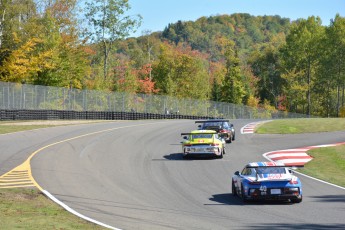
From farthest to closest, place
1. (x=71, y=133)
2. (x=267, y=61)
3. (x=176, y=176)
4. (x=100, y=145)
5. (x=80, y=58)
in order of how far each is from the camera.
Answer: (x=267, y=61)
(x=80, y=58)
(x=71, y=133)
(x=100, y=145)
(x=176, y=176)

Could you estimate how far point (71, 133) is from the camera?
43000 mm

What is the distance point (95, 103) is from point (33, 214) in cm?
4912

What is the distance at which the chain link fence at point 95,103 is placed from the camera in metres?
55.0

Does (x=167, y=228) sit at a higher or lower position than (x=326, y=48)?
lower

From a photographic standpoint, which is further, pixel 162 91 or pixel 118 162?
pixel 162 91

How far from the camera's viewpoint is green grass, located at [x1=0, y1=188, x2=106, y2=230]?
13672mm

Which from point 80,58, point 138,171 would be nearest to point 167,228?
point 138,171

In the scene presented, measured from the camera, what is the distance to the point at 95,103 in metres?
64.1

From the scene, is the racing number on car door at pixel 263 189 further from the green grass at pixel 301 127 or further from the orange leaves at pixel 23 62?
the orange leaves at pixel 23 62

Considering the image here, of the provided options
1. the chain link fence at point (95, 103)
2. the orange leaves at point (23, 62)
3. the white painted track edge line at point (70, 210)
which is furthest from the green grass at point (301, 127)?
the orange leaves at point (23, 62)

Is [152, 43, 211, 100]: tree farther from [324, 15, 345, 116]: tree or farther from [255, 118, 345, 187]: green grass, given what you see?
[255, 118, 345, 187]: green grass

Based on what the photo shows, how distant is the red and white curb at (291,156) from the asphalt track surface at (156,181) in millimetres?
916

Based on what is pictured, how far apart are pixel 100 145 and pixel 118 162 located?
7.26 m

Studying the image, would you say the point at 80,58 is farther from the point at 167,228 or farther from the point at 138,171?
the point at 167,228
